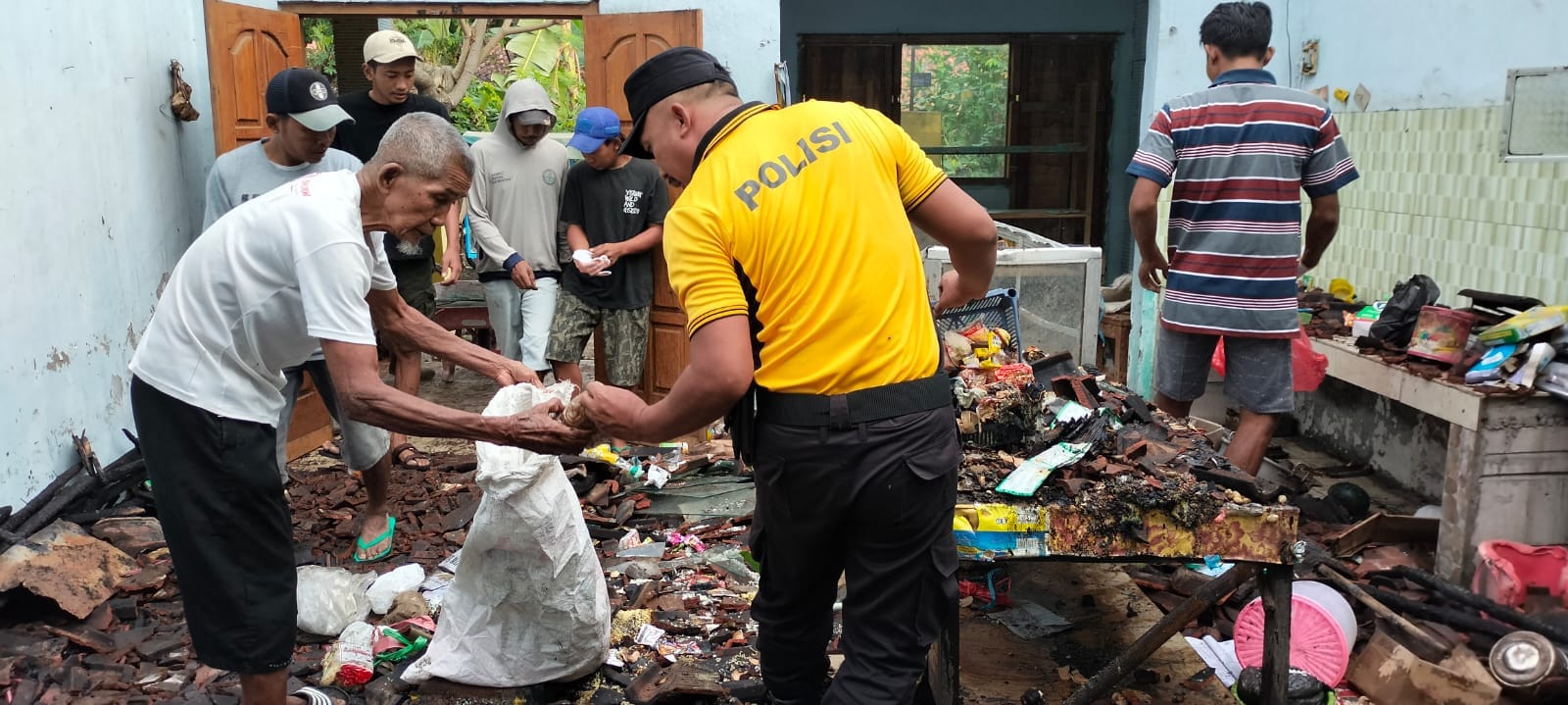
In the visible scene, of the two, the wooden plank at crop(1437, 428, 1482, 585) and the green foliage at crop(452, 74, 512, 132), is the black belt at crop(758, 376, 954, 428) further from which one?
the green foliage at crop(452, 74, 512, 132)

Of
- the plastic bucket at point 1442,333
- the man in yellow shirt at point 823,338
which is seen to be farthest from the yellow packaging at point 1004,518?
the plastic bucket at point 1442,333

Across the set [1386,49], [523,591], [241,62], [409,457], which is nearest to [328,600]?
[523,591]

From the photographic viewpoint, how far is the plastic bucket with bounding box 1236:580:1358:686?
3994 mm

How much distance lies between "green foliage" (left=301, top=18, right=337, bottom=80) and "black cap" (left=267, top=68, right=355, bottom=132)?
1294cm

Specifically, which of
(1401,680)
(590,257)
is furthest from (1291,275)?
(590,257)

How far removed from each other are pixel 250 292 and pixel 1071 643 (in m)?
3.29

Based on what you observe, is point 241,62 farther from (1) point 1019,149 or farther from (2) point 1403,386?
(1) point 1019,149

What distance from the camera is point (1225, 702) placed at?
3.96 meters

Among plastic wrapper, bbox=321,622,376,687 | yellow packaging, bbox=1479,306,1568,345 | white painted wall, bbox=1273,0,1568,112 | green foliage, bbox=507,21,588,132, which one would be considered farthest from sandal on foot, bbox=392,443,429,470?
green foliage, bbox=507,21,588,132

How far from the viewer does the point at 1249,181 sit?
482cm

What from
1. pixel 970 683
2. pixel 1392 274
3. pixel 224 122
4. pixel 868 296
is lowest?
pixel 970 683

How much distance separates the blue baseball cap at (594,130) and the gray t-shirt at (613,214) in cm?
23

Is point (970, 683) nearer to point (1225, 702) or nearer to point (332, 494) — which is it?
point (1225, 702)

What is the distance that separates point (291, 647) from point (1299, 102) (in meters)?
4.51
